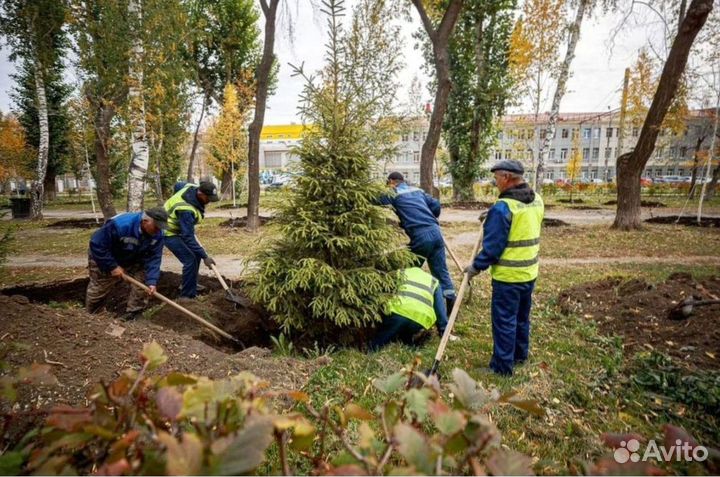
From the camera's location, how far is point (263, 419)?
28.0 inches

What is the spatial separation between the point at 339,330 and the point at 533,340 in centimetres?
243

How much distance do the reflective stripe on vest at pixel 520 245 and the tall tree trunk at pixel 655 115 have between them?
1070 cm

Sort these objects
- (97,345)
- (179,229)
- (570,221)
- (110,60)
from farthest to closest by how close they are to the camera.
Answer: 1. (570,221)
2. (110,60)
3. (179,229)
4. (97,345)

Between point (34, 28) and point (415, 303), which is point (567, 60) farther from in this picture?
point (34, 28)

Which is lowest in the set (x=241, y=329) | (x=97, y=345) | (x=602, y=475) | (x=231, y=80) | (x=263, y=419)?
(x=241, y=329)

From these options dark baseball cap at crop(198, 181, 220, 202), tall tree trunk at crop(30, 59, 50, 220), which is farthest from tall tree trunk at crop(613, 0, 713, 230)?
tall tree trunk at crop(30, 59, 50, 220)

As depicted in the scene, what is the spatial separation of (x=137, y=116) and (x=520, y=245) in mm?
10675

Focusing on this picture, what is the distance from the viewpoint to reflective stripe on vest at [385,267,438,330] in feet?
13.8

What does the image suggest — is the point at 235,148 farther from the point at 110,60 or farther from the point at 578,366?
the point at 578,366

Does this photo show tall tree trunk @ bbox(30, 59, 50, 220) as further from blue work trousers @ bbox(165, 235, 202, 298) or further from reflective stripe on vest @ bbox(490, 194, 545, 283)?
reflective stripe on vest @ bbox(490, 194, 545, 283)

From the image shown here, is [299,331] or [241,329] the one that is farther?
[241,329]

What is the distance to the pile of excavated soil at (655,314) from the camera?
394 cm

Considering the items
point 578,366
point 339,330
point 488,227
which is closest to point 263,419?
point 488,227

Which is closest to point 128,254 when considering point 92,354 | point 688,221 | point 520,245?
point 92,354
